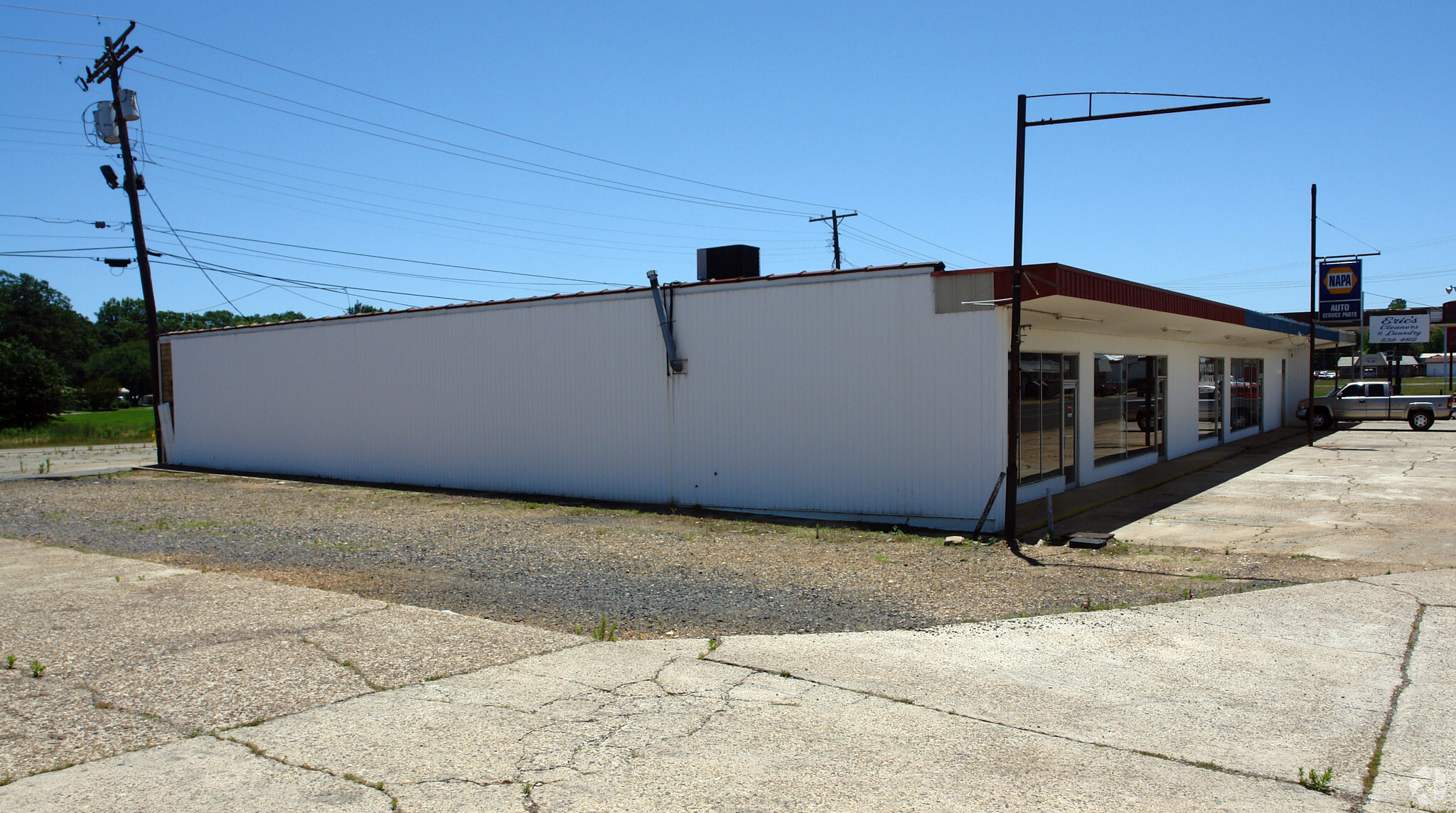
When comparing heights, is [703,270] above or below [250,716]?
above

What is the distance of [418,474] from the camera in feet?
67.2

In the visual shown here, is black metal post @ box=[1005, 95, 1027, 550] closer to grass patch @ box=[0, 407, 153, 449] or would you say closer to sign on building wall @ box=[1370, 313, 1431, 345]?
grass patch @ box=[0, 407, 153, 449]

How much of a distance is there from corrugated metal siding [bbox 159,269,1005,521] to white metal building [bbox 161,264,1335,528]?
0.04 meters

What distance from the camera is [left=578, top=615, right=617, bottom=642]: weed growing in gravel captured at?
292 inches

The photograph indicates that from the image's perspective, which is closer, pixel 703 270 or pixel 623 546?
pixel 623 546

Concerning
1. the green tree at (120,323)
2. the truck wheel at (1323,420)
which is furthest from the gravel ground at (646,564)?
the green tree at (120,323)

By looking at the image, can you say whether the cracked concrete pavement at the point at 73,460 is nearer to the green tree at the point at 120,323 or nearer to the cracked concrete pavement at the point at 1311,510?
the cracked concrete pavement at the point at 1311,510

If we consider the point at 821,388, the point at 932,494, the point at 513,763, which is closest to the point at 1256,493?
the point at 932,494

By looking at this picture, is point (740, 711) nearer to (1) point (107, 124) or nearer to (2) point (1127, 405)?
(2) point (1127, 405)

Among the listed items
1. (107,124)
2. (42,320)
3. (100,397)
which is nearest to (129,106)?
(107,124)

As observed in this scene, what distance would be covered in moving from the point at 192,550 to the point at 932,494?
32.6ft

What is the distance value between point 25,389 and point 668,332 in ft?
181

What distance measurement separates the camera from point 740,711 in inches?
224

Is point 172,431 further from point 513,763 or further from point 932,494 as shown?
point 513,763
